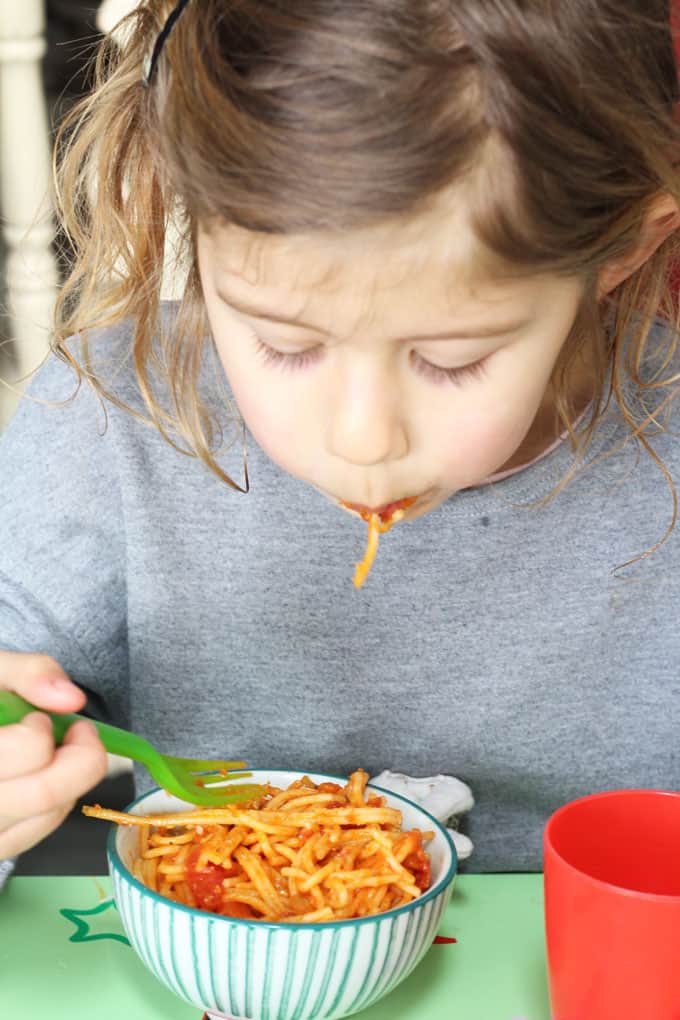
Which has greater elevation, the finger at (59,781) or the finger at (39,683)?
the finger at (39,683)

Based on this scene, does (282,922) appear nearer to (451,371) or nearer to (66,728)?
(66,728)

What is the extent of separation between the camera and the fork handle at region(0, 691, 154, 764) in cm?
75

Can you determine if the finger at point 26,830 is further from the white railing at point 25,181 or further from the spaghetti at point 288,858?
the white railing at point 25,181

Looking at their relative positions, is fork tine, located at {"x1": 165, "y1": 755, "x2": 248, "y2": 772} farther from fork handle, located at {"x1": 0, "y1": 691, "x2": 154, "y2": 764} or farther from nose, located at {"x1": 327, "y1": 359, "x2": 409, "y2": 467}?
nose, located at {"x1": 327, "y1": 359, "x2": 409, "y2": 467}

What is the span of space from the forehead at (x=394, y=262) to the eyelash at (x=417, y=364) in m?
0.05

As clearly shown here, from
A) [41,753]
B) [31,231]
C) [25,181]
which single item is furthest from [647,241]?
[25,181]

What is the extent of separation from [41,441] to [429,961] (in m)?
0.57

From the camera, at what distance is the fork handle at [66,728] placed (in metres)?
0.75

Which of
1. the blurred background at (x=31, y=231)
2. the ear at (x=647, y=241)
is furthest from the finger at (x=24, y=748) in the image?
the blurred background at (x=31, y=231)

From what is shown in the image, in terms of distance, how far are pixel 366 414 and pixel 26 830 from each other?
34cm

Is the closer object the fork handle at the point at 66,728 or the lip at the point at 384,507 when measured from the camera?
the fork handle at the point at 66,728

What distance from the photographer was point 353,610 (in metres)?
1.15

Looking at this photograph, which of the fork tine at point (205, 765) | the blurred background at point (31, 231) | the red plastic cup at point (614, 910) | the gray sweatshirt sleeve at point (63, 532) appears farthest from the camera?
the blurred background at point (31, 231)

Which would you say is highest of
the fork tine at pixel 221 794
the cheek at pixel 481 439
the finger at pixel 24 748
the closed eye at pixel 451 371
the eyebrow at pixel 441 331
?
the eyebrow at pixel 441 331
